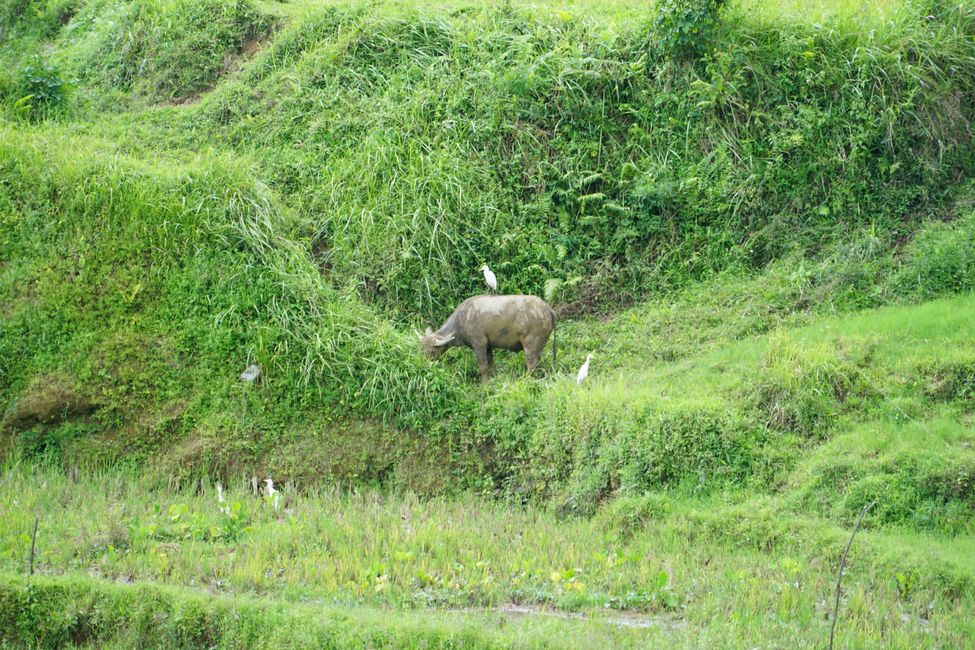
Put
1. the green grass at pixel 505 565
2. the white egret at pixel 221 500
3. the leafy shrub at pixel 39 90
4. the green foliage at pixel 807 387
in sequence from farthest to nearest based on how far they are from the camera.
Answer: the leafy shrub at pixel 39 90 → the green foliage at pixel 807 387 → the white egret at pixel 221 500 → the green grass at pixel 505 565

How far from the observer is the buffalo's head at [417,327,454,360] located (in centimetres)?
1038

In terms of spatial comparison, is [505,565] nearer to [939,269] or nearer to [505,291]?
[505,291]

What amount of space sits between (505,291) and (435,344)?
1.42 m

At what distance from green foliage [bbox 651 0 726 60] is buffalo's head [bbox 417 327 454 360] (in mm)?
4564

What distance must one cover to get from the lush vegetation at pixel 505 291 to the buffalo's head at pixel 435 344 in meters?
0.21

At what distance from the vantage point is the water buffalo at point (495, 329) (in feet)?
33.5

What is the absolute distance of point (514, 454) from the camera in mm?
9688

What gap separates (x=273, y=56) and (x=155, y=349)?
521 cm

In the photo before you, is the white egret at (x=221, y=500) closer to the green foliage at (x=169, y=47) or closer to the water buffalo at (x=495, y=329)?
the water buffalo at (x=495, y=329)

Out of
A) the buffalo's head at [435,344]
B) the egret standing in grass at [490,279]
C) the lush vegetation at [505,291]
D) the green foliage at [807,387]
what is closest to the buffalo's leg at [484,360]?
the lush vegetation at [505,291]

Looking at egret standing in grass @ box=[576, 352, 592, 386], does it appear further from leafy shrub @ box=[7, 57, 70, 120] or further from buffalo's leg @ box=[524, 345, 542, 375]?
leafy shrub @ box=[7, 57, 70, 120]

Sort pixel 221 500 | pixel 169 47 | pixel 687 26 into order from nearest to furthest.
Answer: pixel 221 500, pixel 687 26, pixel 169 47

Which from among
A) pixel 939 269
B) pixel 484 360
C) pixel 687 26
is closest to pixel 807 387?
pixel 939 269

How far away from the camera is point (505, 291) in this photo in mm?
11523
